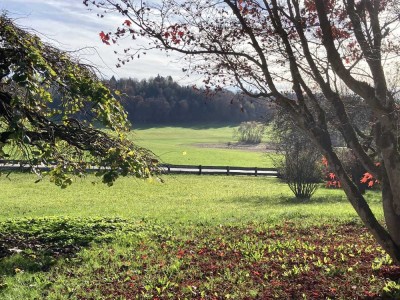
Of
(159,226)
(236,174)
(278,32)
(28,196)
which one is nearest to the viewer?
(278,32)

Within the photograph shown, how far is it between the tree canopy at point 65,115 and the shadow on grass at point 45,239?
4.62ft

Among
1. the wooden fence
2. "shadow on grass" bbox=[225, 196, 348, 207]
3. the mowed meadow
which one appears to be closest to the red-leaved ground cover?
the mowed meadow

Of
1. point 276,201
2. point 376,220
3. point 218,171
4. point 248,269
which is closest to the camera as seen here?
point 376,220

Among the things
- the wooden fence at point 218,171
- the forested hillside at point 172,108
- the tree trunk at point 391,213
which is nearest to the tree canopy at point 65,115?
the tree trunk at point 391,213

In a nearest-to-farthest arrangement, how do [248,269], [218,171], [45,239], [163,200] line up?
[248,269] < [45,239] < [163,200] < [218,171]

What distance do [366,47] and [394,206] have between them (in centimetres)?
208

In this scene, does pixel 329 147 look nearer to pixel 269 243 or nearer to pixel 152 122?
pixel 269 243

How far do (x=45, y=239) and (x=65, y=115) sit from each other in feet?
9.42

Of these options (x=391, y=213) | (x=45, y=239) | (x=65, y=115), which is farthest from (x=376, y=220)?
(x=45, y=239)

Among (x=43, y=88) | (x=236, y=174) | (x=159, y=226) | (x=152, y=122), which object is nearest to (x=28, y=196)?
(x=159, y=226)

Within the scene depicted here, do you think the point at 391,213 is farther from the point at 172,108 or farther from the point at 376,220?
the point at 172,108

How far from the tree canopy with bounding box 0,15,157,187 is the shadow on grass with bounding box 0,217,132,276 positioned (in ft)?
4.62

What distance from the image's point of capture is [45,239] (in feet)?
28.1

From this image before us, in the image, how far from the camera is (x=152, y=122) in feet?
433
